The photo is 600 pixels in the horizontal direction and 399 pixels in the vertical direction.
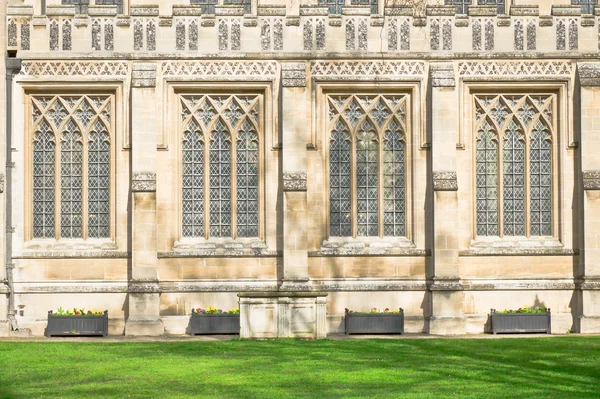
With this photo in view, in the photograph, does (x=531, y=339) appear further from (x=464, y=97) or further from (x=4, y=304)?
(x=4, y=304)

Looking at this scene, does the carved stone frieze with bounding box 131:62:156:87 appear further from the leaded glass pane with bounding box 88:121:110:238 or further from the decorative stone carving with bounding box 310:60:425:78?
the decorative stone carving with bounding box 310:60:425:78

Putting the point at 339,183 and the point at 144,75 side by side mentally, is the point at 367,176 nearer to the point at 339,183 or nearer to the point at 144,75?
the point at 339,183

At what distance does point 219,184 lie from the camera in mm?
30531

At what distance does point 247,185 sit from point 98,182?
3816 millimetres

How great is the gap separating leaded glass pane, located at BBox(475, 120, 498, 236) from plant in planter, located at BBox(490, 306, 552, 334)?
2.28 meters

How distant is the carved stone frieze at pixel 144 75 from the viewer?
97.7ft

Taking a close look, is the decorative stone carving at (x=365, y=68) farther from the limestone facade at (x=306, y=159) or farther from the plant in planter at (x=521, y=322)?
the plant in planter at (x=521, y=322)

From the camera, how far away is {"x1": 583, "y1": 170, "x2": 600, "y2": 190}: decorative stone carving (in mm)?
29766

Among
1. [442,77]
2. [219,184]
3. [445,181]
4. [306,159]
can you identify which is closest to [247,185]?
[219,184]

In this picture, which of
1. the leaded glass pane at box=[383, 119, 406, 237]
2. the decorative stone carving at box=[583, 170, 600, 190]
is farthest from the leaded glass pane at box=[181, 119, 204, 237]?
the decorative stone carving at box=[583, 170, 600, 190]

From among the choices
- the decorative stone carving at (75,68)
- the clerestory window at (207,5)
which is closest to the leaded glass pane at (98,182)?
the decorative stone carving at (75,68)

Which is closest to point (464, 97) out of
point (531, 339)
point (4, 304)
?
point (531, 339)

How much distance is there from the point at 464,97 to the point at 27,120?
1119cm

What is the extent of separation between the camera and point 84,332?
29328 millimetres
